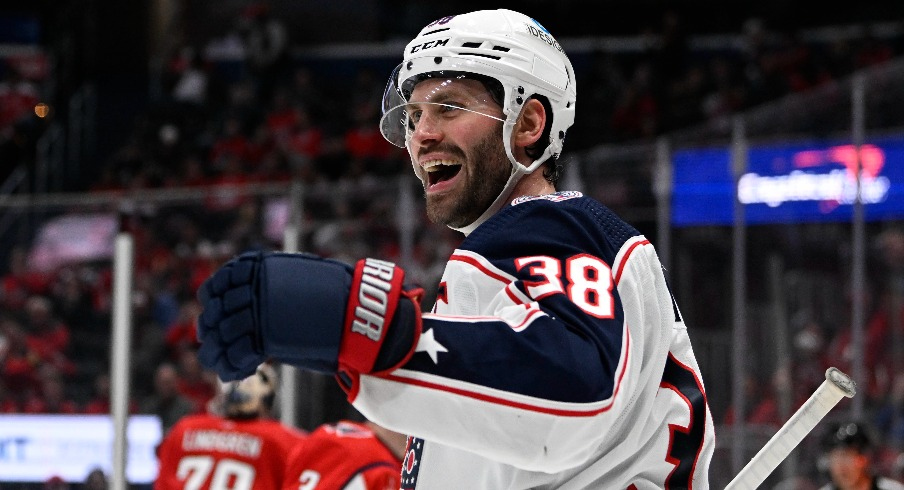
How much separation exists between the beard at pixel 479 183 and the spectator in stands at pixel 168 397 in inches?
163

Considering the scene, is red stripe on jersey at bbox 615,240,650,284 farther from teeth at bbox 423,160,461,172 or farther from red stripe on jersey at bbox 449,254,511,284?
teeth at bbox 423,160,461,172

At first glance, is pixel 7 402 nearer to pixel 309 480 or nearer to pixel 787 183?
pixel 309 480

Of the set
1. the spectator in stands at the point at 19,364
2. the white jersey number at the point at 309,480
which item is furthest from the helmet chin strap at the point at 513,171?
the spectator in stands at the point at 19,364

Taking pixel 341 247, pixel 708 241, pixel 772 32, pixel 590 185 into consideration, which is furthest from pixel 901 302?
pixel 772 32

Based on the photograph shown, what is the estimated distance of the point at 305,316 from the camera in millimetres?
1300

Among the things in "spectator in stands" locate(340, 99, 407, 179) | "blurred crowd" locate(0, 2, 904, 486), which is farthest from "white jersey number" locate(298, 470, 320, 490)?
"spectator in stands" locate(340, 99, 407, 179)

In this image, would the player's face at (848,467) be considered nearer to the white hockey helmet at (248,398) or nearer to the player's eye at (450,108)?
the white hockey helmet at (248,398)

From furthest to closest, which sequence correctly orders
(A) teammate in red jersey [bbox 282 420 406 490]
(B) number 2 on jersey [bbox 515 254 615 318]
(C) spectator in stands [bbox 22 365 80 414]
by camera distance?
(C) spectator in stands [bbox 22 365 80 414]
(A) teammate in red jersey [bbox 282 420 406 490]
(B) number 2 on jersey [bbox 515 254 615 318]

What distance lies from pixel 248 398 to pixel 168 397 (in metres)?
0.79

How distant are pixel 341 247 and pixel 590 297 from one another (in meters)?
4.64

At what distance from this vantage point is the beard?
174cm

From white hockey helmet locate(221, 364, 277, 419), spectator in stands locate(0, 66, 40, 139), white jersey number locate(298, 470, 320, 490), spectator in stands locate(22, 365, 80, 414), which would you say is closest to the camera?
white jersey number locate(298, 470, 320, 490)

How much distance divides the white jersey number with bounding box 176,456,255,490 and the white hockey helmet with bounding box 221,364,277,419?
197 millimetres

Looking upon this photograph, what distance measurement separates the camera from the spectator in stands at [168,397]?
570 cm
